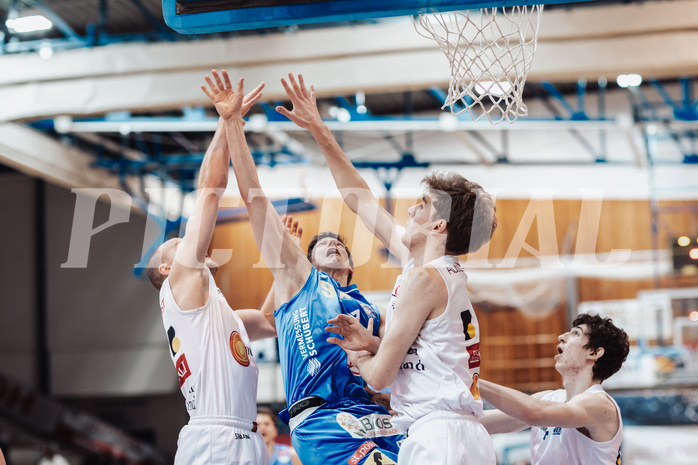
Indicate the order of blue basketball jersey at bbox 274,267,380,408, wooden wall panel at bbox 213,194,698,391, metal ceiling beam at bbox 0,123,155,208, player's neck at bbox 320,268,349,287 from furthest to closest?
wooden wall panel at bbox 213,194,698,391
metal ceiling beam at bbox 0,123,155,208
player's neck at bbox 320,268,349,287
blue basketball jersey at bbox 274,267,380,408

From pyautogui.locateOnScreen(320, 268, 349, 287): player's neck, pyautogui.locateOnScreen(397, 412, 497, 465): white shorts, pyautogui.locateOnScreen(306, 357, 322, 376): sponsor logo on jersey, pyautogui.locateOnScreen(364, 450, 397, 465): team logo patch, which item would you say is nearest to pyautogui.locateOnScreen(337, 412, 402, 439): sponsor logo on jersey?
pyautogui.locateOnScreen(364, 450, 397, 465): team logo patch

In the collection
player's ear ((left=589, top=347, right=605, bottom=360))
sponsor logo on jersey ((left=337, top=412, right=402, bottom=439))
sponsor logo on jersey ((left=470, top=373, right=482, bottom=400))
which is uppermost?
player's ear ((left=589, top=347, right=605, bottom=360))

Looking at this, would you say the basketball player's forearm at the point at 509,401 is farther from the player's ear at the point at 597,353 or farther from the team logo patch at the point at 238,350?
the team logo patch at the point at 238,350

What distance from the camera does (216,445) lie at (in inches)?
174

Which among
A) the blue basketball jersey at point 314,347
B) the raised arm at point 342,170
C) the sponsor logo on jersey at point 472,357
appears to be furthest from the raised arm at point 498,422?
the raised arm at point 342,170

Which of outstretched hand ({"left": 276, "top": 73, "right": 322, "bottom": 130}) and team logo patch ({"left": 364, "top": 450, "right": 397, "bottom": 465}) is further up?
outstretched hand ({"left": 276, "top": 73, "right": 322, "bottom": 130})

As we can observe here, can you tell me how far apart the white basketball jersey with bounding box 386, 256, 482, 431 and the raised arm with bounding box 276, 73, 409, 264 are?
2.82 feet

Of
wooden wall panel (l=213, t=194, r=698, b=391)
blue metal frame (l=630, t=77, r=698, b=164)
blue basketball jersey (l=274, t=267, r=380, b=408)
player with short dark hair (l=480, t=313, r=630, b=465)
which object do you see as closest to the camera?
blue basketball jersey (l=274, t=267, r=380, b=408)

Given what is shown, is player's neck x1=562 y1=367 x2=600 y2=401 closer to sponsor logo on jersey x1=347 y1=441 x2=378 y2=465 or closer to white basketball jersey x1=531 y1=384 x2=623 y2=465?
white basketball jersey x1=531 y1=384 x2=623 y2=465

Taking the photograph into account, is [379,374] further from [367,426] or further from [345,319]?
[367,426]

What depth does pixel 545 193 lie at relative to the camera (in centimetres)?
1845

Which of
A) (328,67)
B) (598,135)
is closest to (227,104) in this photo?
(328,67)

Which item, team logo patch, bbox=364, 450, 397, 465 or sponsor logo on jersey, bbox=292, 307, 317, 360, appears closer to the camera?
team logo patch, bbox=364, 450, 397, 465

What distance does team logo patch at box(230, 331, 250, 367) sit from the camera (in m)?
4.62
